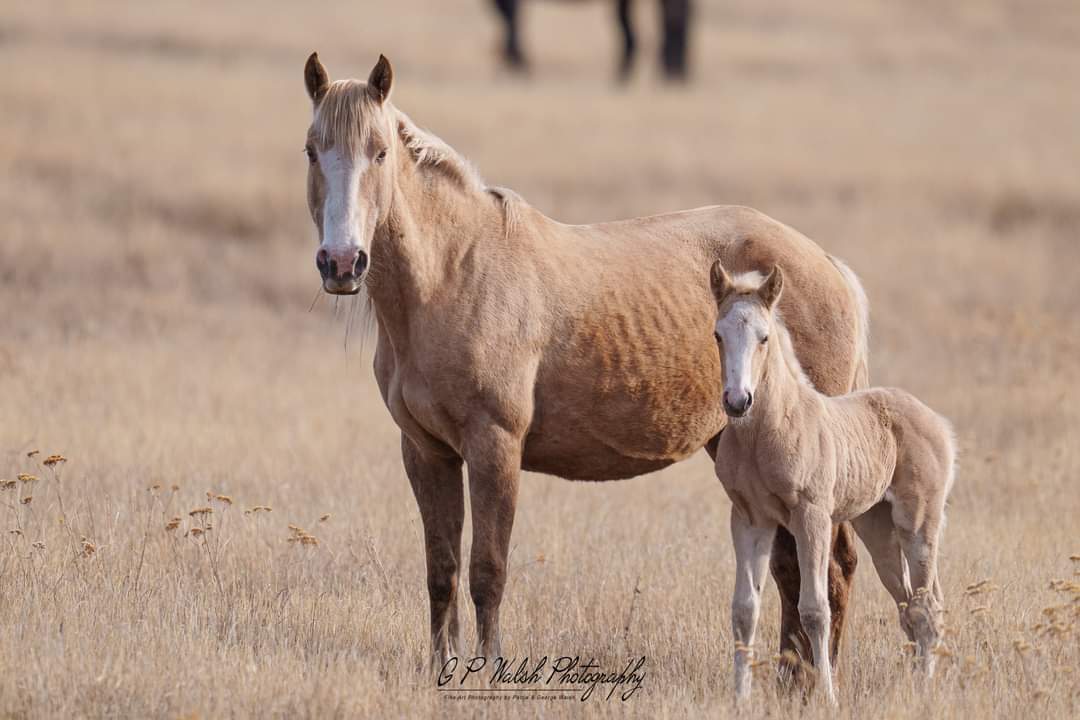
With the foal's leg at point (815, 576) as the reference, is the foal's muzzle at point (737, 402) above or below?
above

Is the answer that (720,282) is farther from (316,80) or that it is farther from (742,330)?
(316,80)

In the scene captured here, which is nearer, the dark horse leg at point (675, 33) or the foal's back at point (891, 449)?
the foal's back at point (891, 449)

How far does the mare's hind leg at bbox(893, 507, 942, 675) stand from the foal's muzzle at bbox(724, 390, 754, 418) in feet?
4.44

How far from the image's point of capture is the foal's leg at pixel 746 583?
16.8ft

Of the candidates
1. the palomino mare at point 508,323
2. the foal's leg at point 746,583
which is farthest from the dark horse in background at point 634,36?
the foal's leg at point 746,583

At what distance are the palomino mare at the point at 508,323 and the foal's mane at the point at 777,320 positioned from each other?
1.32ft

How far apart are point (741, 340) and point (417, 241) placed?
139 cm

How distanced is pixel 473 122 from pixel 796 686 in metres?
15.4

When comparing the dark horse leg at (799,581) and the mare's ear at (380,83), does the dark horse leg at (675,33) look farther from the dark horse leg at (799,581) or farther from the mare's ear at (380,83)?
the mare's ear at (380,83)

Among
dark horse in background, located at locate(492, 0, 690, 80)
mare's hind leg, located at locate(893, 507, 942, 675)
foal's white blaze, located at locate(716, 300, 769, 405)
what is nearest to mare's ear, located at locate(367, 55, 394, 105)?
foal's white blaze, located at locate(716, 300, 769, 405)

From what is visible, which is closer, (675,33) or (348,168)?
(348,168)

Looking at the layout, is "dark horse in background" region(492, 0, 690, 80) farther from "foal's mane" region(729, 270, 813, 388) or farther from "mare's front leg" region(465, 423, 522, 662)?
"mare's front leg" region(465, 423, 522, 662)

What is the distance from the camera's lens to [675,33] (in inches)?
1076

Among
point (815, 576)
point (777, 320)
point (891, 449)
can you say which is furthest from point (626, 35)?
point (815, 576)
